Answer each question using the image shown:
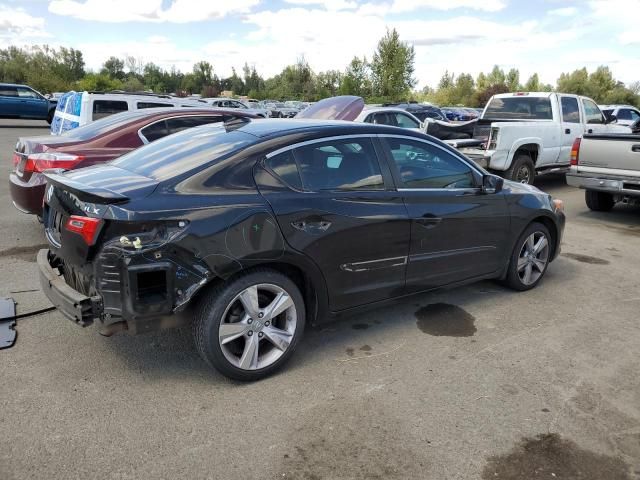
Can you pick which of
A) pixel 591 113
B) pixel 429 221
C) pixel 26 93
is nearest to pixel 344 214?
pixel 429 221

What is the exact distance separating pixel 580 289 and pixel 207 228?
12.9 feet

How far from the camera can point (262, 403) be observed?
10.5 ft

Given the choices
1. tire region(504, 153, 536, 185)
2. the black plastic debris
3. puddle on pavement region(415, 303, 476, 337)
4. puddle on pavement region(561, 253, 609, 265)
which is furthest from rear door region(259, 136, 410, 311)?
tire region(504, 153, 536, 185)

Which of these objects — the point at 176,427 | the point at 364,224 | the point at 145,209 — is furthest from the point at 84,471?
the point at 364,224

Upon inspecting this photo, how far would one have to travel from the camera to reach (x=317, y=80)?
245 ft

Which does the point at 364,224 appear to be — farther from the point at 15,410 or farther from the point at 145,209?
the point at 15,410

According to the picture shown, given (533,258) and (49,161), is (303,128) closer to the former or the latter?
(533,258)

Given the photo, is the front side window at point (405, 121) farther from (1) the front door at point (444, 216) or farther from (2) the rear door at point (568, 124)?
(1) the front door at point (444, 216)

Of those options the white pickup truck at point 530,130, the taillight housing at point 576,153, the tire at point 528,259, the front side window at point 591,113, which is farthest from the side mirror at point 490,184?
the front side window at point 591,113

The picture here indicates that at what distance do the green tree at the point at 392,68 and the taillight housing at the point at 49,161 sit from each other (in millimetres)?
47657

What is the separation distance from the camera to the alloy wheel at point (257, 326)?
3.26 metres

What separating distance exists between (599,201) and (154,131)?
7312 mm

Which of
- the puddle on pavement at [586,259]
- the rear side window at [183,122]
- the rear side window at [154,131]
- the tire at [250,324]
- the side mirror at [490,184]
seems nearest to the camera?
the tire at [250,324]

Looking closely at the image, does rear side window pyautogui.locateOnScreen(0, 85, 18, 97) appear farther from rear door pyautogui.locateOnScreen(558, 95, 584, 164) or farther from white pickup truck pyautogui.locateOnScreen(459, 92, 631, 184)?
A: rear door pyautogui.locateOnScreen(558, 95, 584, 164)
